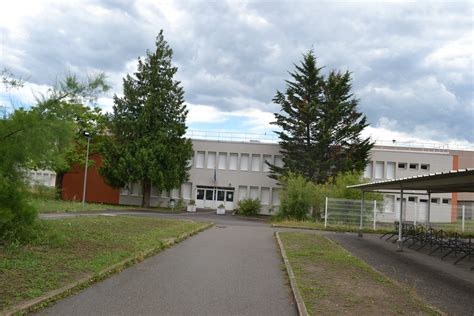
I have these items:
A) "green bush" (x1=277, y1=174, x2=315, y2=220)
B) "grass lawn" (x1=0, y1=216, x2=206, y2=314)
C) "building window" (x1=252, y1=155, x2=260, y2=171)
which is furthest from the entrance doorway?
"grass lawn" (x1=0, y1=216, x2=206, y2=314)

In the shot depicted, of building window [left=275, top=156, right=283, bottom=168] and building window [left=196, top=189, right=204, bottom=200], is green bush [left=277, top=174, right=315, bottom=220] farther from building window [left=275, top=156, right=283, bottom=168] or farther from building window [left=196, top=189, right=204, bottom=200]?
building window [left=196, top=189, right=204, bottom=200]

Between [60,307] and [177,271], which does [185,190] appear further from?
[60,307]

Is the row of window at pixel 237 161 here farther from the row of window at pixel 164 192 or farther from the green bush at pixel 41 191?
the green bush at pixel 41 191

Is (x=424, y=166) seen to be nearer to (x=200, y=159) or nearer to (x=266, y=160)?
(x=266, y=160)

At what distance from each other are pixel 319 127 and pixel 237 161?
8.81 metres

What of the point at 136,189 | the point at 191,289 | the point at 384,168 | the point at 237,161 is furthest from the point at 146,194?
the point at 191,289

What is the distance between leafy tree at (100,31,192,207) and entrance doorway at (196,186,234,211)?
176 inches

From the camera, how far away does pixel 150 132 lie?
1629 inches

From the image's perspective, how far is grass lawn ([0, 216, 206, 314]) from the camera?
7.13m

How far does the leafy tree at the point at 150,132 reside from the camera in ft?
131

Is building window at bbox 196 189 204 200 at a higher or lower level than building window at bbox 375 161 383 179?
lower

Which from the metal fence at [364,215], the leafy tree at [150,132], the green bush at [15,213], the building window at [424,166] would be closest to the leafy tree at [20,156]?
the green bush at [15,213]

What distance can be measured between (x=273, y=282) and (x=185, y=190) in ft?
126

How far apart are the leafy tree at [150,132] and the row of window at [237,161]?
3.71 metres
